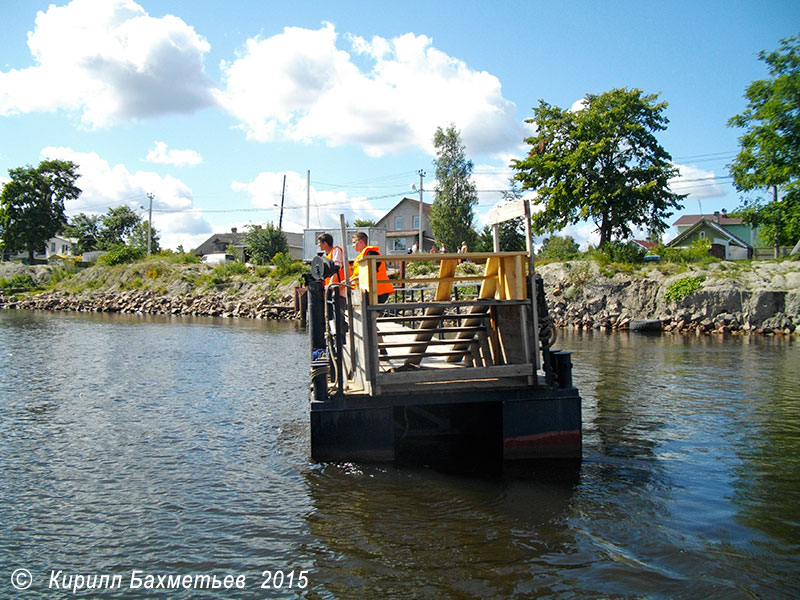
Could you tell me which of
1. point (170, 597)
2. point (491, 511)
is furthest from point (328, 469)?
point (170, 597)

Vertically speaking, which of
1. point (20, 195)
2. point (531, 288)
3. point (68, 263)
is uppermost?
point (20, 195)

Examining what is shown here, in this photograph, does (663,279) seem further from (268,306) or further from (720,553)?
(720,553)

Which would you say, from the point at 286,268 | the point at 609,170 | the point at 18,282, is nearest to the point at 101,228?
the point at 18,282

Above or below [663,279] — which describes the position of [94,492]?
below

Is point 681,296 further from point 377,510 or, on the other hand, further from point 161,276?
point 161,276

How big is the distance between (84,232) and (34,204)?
20049 mm

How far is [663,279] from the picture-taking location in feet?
119

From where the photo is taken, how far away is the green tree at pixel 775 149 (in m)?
38.3

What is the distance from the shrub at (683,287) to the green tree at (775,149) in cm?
840

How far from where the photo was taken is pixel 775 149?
39.0 meters

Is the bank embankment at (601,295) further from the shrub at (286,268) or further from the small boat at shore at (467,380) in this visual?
the small boat at shore at (467,380)

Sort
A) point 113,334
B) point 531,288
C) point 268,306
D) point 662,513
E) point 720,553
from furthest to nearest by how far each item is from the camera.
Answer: point 268,306 → point 113,334 → point 531,288 → point 662,513 → point 720,553

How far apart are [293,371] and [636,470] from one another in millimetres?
11505

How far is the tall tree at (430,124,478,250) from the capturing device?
6606 centimetres
